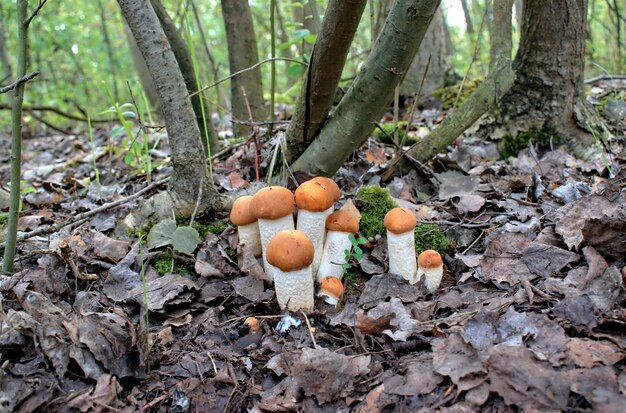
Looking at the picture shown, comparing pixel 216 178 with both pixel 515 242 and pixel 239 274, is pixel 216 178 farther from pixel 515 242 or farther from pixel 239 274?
pixel 515 242

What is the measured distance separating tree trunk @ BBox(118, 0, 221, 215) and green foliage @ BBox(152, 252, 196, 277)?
1.31 ft

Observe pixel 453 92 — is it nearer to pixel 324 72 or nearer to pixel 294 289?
pixel 324 72

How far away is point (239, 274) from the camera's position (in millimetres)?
→ 3045

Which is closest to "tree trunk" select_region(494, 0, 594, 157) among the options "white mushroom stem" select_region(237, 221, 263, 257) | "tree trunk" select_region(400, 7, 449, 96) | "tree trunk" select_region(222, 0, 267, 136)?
"tree trunk" select_region(400, 7, 449, 96)

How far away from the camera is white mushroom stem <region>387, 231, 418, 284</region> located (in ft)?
9.29

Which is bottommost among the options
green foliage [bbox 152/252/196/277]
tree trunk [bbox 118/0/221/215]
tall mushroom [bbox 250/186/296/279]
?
green foliage [bbox 152/252/196/277]

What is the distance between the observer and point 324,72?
306 centimetres

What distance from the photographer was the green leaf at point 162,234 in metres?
3.10

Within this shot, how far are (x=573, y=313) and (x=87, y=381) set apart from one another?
7.73ft

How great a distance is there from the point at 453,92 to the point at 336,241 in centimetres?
427

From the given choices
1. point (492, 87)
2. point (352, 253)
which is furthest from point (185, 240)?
point (492, 87)

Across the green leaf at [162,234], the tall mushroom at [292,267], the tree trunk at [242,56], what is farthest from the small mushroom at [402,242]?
the tree trunk at [242,56]

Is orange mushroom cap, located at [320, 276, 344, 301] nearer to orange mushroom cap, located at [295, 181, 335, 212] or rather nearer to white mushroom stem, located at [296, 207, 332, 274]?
white mushroom stem, located at [296, 207, 332, 274]

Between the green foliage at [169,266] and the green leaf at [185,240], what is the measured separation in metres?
0.11
